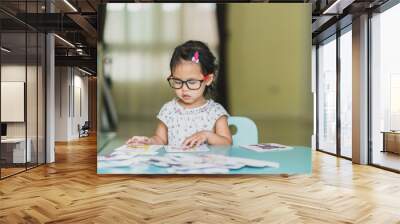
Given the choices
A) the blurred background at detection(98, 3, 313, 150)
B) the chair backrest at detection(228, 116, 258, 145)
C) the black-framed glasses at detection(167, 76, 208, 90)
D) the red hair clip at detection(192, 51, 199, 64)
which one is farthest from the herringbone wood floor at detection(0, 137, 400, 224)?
the red hair clip at detection(192, 51, 199, 64)

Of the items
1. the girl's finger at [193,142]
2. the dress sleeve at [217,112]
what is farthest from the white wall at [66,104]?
the dress sleeve at [217,112]

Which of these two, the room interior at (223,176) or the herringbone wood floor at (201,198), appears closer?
the herringbone wood floor at (201,198)

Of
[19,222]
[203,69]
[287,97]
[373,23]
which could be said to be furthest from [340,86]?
[19,222]

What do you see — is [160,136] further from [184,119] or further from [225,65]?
[225,65]

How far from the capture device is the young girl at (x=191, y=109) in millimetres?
6383

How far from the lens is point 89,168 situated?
7684 mm

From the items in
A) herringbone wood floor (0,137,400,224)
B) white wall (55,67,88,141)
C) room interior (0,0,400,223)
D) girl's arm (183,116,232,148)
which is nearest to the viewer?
herringbone wood floor (0,137,400,224)

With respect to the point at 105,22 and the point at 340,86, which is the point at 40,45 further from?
the point at 340,86

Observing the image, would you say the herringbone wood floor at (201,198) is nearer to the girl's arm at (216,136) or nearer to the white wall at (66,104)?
the girl's arm at (216,136)

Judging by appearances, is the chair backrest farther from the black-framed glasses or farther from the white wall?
the white wall

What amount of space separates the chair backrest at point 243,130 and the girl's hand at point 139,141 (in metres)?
1.43

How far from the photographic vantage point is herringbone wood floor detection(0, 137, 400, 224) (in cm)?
407

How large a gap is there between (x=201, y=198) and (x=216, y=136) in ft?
5.24

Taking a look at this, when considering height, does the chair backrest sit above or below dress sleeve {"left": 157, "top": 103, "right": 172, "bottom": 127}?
below
